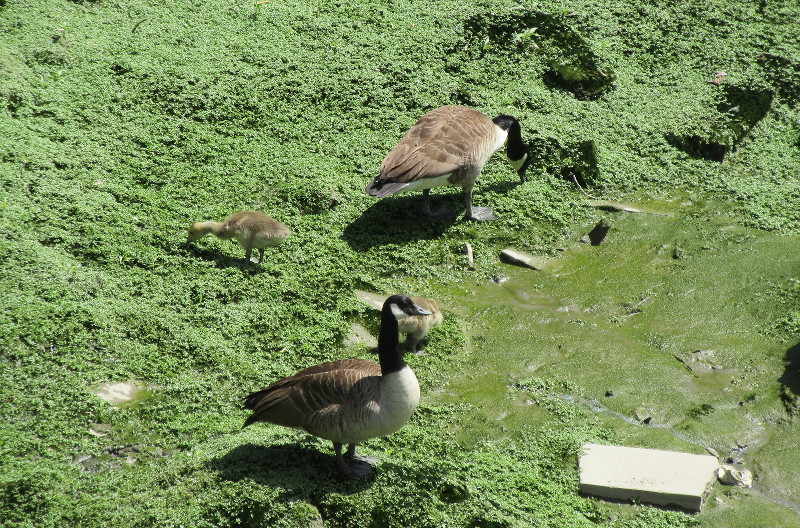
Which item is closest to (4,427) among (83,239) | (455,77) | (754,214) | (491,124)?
(83,239)

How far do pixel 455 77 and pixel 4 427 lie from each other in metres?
7.22

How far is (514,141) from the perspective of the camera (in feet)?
29.1

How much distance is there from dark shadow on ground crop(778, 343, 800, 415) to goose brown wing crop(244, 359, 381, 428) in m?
3.39

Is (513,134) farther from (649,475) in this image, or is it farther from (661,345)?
(649,475)

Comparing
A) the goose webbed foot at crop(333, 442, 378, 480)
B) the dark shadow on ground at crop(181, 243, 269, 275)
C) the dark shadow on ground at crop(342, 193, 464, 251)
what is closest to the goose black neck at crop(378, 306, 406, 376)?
the goose webbed foot at crop(333, 442, 378, 480)

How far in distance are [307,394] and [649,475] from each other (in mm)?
2527

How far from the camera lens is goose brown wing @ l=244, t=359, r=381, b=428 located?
4.98m

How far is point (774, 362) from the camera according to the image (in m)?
6.32

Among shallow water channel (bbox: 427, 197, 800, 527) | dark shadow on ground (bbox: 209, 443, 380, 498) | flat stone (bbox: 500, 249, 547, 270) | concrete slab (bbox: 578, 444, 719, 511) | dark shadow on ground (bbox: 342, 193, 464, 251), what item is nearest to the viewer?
dark shadow on ground (bbox: 209, 443, 380, 498)

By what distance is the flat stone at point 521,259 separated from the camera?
790cm

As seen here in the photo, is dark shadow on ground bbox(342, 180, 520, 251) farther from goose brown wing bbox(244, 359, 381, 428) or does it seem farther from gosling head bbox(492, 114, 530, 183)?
goose brown wing bbox(244, 359, 381, 428)

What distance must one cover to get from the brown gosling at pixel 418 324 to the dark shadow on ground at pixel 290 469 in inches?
59.1

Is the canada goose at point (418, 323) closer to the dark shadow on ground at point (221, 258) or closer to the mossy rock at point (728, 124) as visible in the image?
the dark shadow on ground at point (221, 258)

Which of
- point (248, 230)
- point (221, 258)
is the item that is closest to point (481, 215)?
point (248, 230)
